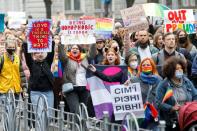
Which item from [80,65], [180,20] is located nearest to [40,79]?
[80,65]

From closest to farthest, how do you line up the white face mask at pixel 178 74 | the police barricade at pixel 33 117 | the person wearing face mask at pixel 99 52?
1. the police barricade at pixel 33 117
2. the white face mask at pixel 178 74
3. the person wearing face mask at pixel 99 52

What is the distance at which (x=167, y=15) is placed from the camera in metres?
16.4

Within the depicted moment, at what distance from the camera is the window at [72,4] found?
48.3 metres

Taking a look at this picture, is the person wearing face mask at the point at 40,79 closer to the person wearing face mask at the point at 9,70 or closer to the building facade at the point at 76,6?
the person wearing face mask at the point at 9,70

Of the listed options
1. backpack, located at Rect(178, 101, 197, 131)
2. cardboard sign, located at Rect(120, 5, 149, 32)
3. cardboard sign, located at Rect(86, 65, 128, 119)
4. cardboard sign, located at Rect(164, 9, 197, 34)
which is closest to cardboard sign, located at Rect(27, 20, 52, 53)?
cardboard sign, located at Rect(86, 65, 128, 119)

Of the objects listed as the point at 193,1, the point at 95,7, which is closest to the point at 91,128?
the point at 193,1

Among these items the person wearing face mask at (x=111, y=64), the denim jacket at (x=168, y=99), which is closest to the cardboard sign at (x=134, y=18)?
the person wearing face mask at (x=111, y=64)

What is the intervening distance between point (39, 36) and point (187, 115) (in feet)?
14.2

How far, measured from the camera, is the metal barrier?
850 centimetres

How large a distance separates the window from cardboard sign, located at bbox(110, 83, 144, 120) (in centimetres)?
3860

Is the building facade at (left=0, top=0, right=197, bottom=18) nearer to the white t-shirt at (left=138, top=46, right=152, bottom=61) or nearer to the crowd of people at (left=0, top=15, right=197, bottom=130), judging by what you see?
the crowd of people at (left=0, top=15, right=197, bottom=130)

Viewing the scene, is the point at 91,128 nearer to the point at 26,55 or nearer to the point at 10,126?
the point at 10,126

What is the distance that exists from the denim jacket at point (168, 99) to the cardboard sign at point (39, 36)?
10.8 ft

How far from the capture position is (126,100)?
31.8ft
